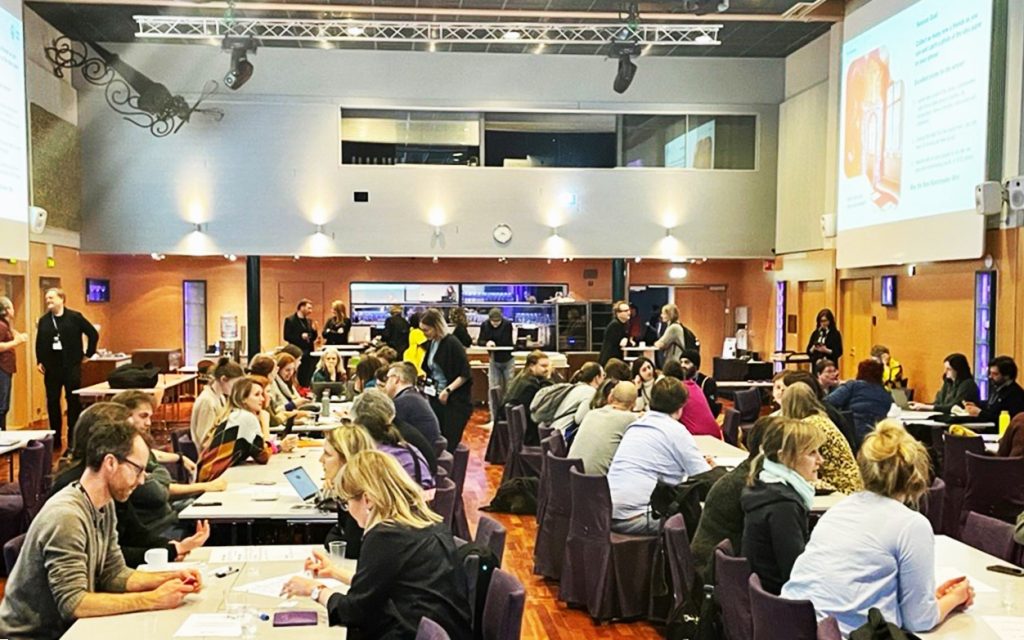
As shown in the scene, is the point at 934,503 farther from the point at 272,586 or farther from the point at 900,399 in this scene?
the point at 900,399

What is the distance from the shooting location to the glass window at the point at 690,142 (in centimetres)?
1555

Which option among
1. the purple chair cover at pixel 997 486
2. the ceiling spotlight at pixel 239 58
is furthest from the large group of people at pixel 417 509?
the ceiling spotlight at pixel 239 58

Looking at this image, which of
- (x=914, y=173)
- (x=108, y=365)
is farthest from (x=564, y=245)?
(x=108, y=365)

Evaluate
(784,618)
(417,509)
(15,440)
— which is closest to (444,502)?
(417,509)

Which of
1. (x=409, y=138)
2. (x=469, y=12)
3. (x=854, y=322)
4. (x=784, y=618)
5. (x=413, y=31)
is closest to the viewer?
(x=784, y=618)

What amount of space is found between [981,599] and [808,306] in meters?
11.6

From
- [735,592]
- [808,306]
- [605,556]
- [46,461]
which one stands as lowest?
[605,556]

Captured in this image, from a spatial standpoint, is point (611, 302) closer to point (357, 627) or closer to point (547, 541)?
point (547, 541)

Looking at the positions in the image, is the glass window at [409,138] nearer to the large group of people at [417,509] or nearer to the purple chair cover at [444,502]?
the large group of people at [417,509]

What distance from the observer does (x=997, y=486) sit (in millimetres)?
5676

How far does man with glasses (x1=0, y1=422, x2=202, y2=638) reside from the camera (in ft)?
9.87

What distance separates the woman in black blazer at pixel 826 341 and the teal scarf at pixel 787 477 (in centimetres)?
905

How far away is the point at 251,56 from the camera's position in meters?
14.7

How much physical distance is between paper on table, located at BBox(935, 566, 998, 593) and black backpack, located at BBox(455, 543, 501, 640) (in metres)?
1.61
